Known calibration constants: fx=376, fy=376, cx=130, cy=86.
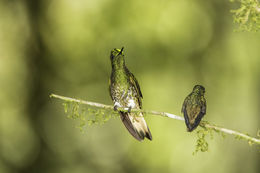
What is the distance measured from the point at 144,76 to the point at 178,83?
2.97 ft

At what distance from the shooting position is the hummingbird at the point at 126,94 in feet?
8.70

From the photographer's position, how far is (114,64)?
8.75 feet

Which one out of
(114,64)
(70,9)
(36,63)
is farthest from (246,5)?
(70,9)

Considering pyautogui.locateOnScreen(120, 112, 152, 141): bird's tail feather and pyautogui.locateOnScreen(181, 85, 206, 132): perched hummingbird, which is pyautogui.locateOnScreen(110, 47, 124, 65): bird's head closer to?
pyautogui.locateOnScreen(120, 112, 152, 141): bird's tail feather

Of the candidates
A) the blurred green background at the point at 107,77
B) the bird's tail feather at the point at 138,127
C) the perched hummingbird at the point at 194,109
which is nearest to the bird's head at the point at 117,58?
the bird's tail feather at the point at 138,127

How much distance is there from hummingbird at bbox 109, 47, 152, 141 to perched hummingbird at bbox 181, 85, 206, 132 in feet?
1.52

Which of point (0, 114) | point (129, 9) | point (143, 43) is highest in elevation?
point (129, 9)

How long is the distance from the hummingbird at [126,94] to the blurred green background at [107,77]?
540cm

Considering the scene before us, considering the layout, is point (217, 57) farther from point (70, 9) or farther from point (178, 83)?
point (70, 9)

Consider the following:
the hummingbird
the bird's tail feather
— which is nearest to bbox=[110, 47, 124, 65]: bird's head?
the hummingbird

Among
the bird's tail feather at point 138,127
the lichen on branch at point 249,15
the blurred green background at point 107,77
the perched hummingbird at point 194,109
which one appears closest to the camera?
the perched hummingbird at point 194,109

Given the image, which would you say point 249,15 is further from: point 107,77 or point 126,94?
point 107,77

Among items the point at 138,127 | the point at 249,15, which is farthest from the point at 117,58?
the point at 249,15

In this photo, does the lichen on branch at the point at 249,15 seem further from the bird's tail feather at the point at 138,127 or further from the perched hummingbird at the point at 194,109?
the bird's tail feather at the point at 138,127
